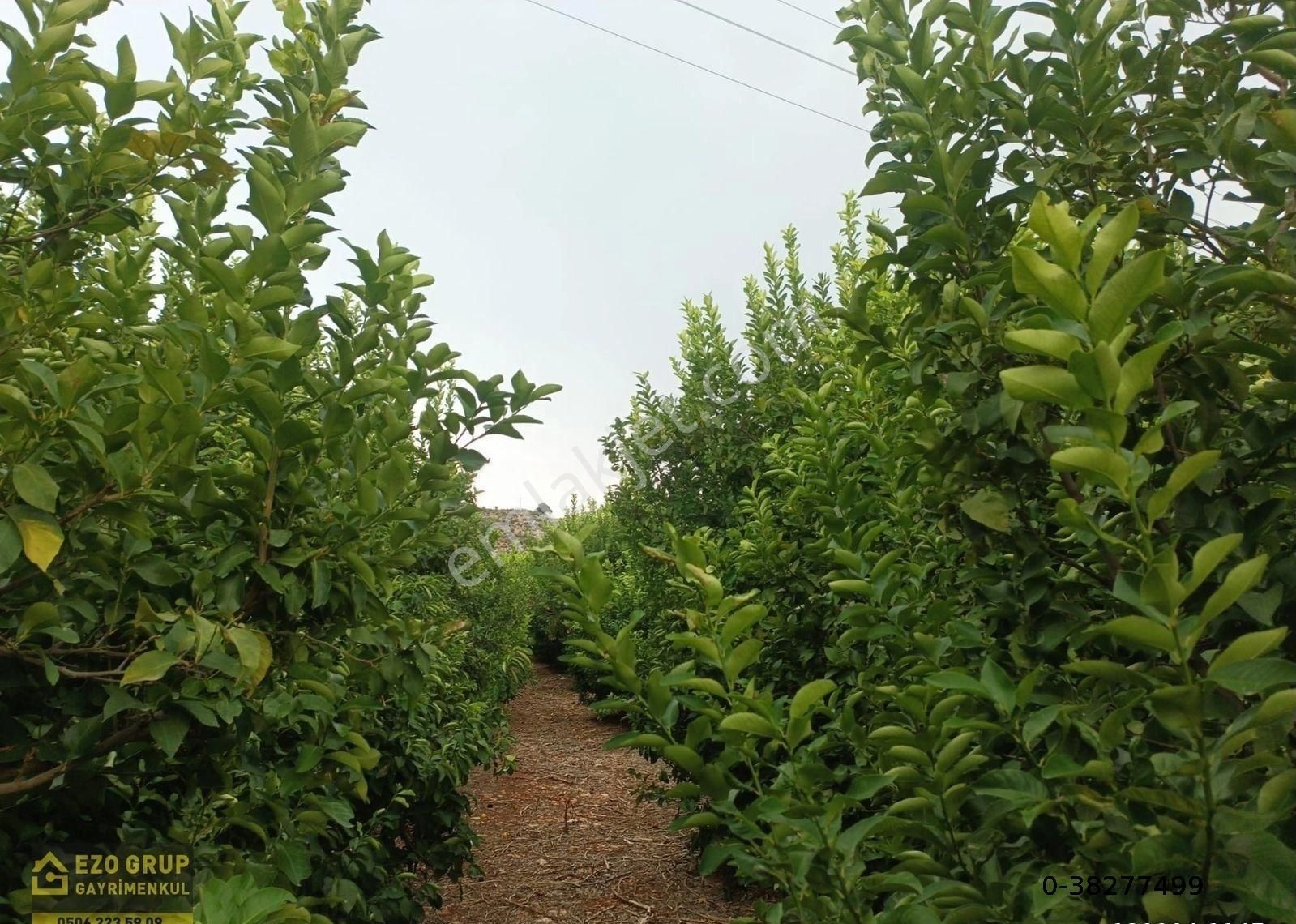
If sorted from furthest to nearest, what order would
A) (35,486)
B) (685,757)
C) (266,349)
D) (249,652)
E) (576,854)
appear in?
(576,854), (266,349), (249,652), (35,486), (685,757)

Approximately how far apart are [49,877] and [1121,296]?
2.23 metres

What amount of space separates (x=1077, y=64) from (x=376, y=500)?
69.3 inches

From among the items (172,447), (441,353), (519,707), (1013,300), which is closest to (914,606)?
(1013,300)

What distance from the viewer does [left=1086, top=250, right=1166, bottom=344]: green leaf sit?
1028 millimetres

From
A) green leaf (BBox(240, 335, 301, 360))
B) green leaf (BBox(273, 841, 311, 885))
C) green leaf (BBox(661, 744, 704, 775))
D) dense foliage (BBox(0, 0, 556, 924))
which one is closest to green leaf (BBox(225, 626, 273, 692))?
dense foliage (BBox(0, 0, 556, 924))

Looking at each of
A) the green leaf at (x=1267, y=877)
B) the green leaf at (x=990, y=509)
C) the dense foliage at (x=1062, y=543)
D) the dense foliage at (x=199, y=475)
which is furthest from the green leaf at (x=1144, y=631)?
the dense foliage at (x=199, y=475)

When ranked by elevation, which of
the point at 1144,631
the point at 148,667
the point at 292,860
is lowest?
the point at 292,860

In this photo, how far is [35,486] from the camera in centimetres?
140

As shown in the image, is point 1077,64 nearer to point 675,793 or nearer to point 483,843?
point 675,793

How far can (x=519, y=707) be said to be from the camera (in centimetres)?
1358

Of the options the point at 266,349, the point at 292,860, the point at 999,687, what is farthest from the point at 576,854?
the point at 999,687

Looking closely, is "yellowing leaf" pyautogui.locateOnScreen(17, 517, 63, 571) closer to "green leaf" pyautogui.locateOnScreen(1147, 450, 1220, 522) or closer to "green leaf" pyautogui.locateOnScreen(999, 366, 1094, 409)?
"green leaf" pyautogui.locateOnScreen(999, 366, 1094, 409)

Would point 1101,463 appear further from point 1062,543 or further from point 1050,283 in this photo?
point 1062,543

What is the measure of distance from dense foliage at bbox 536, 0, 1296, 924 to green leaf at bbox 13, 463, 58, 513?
0.88m
